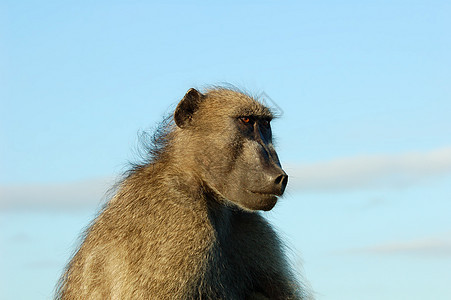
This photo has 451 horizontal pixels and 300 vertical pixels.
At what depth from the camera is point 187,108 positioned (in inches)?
342

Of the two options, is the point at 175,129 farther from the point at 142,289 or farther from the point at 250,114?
the point at 142,289

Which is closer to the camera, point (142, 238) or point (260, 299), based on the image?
point (142, 238)

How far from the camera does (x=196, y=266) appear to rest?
7.93 metres

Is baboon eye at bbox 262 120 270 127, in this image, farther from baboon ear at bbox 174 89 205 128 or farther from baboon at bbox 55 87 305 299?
baboon ear at bbox 174 89 205 128

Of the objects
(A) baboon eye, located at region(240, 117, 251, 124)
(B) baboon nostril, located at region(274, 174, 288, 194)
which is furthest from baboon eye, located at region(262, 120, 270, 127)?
(B) baboon nostril, located at region(274, 174, 288, 194)

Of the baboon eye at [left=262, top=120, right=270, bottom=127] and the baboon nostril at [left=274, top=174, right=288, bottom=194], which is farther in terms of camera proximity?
the baboon eye at [left=262, top=120, right=270, bottom=127]

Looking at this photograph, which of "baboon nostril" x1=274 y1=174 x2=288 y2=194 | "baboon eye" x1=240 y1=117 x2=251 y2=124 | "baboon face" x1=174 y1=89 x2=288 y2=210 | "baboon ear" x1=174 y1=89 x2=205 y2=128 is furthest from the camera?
"baboon ear" x1=174 y1=89 x2=205 y2=128

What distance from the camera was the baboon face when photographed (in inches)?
311

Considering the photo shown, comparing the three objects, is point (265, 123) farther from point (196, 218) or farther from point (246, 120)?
point (196, 218)

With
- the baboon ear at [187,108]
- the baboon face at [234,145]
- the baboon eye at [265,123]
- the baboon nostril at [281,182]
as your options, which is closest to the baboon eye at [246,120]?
the baboon face at [234,145]

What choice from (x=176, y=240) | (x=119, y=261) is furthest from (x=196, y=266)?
(x=119, y=261)

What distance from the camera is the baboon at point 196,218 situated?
7.95 metres

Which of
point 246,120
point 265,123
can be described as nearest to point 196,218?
point 246,120

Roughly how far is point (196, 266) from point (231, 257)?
2.42 feet
